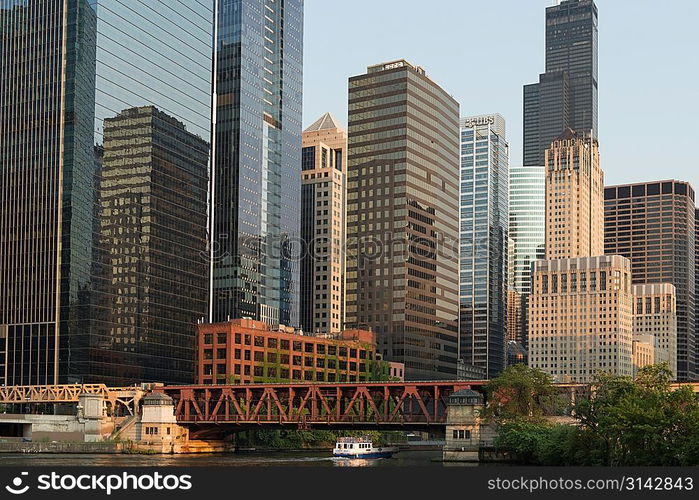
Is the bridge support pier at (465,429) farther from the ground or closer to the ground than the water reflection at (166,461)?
farther from the ground

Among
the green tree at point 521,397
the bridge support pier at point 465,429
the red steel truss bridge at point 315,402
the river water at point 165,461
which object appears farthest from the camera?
the red steel truss bridge at point 315,402

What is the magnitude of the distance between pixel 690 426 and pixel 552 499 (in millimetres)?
57142

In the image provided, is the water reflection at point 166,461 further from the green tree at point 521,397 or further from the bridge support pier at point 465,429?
the green tree at point 521,397

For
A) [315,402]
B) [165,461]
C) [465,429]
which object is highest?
[315,402]

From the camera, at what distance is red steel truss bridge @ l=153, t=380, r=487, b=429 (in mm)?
165250

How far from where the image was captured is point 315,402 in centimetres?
17675

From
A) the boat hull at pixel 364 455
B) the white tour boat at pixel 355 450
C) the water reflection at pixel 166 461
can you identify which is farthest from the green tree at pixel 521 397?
the white tour boat at pixel 355 450

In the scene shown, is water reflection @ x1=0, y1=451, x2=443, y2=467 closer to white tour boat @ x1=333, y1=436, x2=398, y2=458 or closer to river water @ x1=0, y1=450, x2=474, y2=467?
river water @ x1=0, y1=450, x2=474, y2=467

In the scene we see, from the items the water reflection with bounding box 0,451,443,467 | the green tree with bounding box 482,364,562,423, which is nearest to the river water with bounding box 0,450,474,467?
the water reflection with bounding box 0,451,443,467

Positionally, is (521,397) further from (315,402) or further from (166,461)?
(166,461)

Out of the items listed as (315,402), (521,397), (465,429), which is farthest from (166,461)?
(521,397)

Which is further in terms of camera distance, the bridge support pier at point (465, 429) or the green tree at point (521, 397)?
the green tree at point (521, 397)

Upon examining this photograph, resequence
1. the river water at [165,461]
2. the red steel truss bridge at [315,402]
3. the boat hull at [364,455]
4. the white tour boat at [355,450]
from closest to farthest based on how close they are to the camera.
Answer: the river water at [165,461] < the red steel truss bridge at [315,402] < the boat hull at [364,455] < the white tour boat at [355,450]

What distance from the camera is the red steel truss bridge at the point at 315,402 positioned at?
165m
